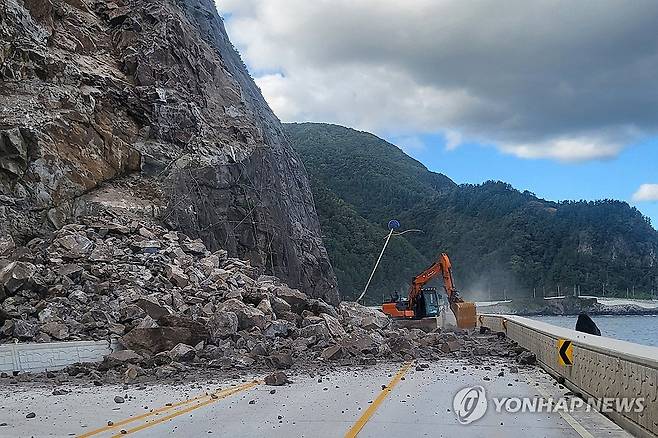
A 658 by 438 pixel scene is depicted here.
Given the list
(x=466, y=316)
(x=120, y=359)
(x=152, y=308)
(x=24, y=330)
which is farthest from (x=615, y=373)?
(x=466, y=316)

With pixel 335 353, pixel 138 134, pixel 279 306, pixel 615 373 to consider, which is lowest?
pixel 335 353

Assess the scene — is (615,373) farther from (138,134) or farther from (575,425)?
(138,134)

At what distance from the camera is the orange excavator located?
33.6 metres

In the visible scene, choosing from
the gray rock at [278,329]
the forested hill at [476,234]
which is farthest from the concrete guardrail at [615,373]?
the forested hill at [476,234]

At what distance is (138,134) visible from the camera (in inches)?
1196

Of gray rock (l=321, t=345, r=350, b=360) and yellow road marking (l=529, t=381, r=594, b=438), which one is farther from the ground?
gray rock (l=321, t=345, r=350, b=360)

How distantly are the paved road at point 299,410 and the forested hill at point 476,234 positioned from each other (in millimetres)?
68870

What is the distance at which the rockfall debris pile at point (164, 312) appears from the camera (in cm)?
1762

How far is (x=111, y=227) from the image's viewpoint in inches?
957

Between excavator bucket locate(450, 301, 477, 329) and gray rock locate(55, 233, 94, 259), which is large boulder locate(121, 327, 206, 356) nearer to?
gray rock locate(55, 233, 94, 259)

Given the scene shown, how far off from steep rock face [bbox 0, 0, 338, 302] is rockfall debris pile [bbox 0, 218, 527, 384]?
2.57m

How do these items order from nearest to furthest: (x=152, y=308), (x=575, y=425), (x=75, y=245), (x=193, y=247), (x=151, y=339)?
(x=575, y=425)
(x=151, y=339)
(x=152, y=308)
(x=75, y=245)
(x=193, y=247)

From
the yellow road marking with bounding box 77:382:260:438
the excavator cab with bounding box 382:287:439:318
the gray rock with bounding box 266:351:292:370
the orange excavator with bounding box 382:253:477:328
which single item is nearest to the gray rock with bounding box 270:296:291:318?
the gray rock with bounding box 266:351:292:370

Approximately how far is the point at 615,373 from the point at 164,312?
13.5m
